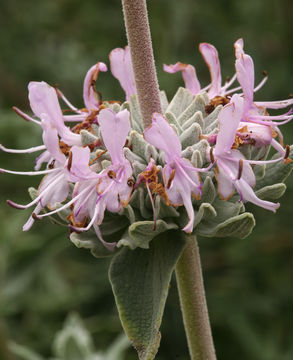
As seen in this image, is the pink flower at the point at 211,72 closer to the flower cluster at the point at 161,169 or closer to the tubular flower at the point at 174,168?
the flower cluster at the point at 161,169

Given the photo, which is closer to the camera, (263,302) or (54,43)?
(263,302)

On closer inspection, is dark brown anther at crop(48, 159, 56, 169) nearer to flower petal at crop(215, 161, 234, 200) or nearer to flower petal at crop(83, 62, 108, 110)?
flower petal at crop(83, 62, 108, 110)

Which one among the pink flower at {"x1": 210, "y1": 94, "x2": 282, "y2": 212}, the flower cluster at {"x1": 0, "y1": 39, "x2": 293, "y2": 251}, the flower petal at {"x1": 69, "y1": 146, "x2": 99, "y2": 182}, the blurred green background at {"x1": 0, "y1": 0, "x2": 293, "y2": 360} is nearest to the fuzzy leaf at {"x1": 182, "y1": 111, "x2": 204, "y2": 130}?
the flower cluster at {"x1": 0, "y1": 39, "x2": 293, "y2": 251}

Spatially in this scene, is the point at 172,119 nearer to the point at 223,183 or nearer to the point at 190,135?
the point at 190,135

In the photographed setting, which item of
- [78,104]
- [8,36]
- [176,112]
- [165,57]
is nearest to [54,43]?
[8,36]

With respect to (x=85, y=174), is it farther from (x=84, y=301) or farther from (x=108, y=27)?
(x=108, y=27)

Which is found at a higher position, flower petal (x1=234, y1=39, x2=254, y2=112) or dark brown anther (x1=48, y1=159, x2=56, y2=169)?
flower petal (x1=234, y1=39, x2=254, y2=112)
